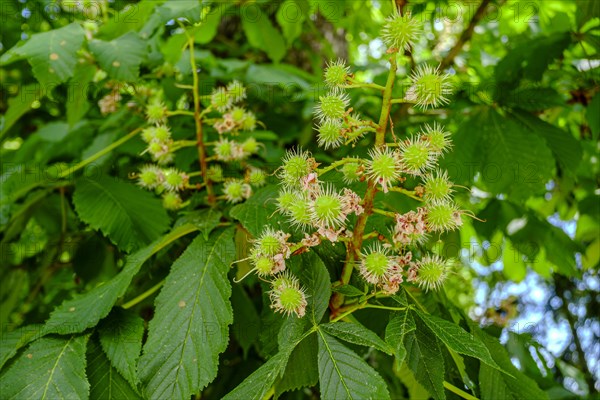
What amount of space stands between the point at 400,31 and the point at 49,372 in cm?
96

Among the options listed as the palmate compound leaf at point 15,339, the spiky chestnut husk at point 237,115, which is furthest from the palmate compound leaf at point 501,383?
the palmate compound leaf at point 15,339

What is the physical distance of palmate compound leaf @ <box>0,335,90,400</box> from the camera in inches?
45.6

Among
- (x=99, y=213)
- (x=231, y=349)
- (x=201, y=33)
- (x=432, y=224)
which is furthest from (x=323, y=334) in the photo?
(x=201, y=33)

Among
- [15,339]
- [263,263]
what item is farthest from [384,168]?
[15,339]

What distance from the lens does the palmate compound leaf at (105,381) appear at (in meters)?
1.21

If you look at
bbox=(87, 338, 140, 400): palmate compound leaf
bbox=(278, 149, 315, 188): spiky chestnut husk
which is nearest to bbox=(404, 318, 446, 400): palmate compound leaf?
bbox=(278, 149, 315, 188): spiky chestnut husk

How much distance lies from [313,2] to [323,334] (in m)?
1.00

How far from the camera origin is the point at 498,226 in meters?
2.29

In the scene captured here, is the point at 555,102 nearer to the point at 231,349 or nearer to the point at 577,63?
the point at 577,63

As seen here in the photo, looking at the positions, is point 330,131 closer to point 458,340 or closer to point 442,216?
point 442,216

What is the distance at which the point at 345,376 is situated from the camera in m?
0.95

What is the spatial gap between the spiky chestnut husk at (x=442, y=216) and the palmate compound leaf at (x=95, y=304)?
575 mm

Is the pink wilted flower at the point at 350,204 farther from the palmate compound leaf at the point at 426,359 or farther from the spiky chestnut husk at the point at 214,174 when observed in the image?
the spiky chestnut husk at the point at 214,174

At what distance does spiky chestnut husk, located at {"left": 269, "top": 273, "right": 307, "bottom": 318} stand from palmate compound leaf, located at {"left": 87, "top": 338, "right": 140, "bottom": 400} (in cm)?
40
